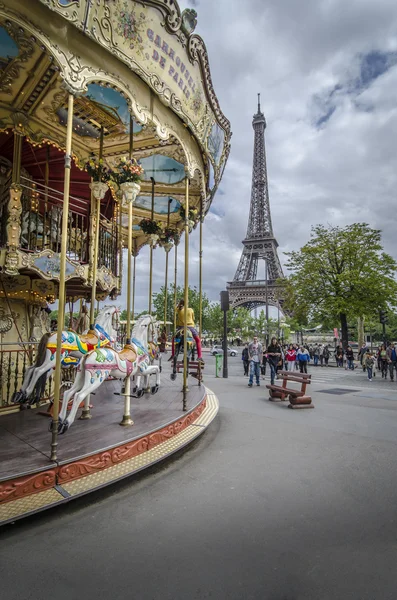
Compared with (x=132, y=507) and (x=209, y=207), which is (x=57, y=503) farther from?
(x=209, y=207)

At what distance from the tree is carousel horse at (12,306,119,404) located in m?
22.1

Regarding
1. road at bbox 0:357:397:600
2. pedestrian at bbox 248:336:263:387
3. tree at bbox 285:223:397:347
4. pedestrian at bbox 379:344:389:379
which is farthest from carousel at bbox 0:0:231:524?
tree at bbox 285:223:397:347

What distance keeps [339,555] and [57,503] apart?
2.43 m

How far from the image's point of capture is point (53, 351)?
5.63 meters

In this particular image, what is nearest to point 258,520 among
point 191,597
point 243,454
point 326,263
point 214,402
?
point 191,597

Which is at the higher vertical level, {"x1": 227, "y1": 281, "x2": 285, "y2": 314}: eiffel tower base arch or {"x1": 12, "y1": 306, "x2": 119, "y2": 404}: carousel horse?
{"x1": 227, "y1": 281, "x2": 285, "y2": 314}: eiffel tower base arch

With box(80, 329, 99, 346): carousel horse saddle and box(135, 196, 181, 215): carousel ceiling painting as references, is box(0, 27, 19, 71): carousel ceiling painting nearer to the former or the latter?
box(80, 329, 99, 346): carousel horse saddle

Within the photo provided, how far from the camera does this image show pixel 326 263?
27328mm

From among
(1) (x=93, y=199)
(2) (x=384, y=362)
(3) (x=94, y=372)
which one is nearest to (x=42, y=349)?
(3) (x=94, y=372)

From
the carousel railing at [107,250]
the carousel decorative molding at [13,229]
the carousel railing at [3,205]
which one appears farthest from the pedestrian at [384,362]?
the carousel railing at [3,205]

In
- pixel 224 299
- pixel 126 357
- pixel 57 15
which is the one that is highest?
pixel 57 15

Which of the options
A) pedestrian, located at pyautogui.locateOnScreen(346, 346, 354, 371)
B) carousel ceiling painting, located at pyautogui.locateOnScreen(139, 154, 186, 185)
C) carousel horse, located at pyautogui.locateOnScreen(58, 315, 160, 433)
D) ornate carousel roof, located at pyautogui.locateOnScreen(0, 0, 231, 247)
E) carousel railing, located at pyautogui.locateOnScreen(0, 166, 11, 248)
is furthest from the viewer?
pedestrian, located at pyautogui.locateOnScreen(346, 346, 354, 371)

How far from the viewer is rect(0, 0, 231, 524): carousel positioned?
3625 mm

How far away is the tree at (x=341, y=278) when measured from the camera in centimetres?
2452
